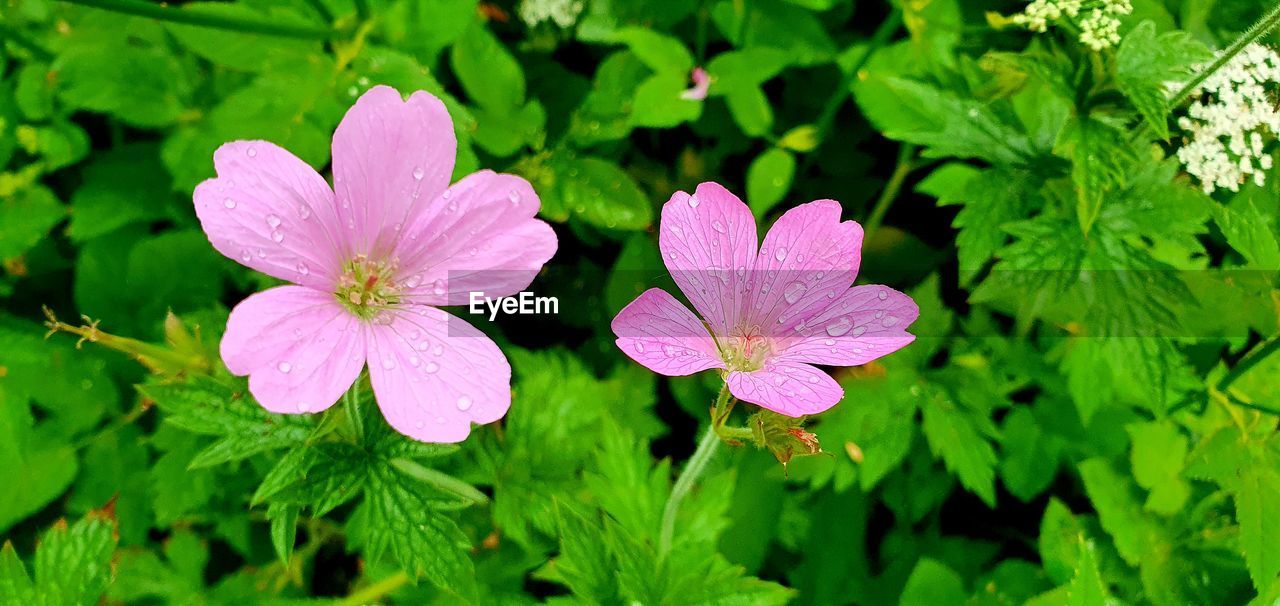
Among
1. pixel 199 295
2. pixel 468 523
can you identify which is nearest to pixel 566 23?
pixel 199 295

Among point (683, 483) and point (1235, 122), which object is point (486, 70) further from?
point (1235, 122)

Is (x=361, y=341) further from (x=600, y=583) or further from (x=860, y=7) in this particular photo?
(x=860, y=7)

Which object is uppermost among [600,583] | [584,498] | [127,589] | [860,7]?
[860,7]

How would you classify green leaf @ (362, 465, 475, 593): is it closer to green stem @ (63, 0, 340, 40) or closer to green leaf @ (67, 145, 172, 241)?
green stem @ (63, 0, 340, 40)

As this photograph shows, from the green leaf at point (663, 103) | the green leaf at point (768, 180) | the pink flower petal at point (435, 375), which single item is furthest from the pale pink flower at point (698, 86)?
the pink flower petal at point (435, 375)

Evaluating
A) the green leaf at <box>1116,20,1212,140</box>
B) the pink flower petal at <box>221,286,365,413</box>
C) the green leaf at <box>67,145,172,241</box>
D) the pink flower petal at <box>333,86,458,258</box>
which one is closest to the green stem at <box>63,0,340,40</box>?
the green leaf at <box>67,145,172,241</box>

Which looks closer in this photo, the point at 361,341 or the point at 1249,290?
the point at 361,341
